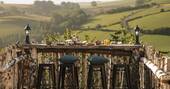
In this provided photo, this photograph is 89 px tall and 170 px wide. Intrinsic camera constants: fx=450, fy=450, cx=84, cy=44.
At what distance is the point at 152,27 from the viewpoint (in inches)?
2153

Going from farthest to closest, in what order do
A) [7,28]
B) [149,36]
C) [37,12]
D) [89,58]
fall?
[37,12] → [7,28] → [149,36] → [89,58]

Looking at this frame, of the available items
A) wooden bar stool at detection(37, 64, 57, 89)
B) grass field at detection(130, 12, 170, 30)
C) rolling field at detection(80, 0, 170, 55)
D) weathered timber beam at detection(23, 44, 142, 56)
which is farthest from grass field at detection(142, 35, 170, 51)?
wooden bar stool at detection(37, 64, 57, 89)

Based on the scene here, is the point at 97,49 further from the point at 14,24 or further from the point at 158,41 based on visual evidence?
the point at 14,24

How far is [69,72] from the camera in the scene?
58.6 feet

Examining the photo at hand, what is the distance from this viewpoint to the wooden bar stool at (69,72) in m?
17.5

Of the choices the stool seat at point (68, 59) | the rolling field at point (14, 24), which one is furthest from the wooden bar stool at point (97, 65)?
the rolling field at point (14, 24)

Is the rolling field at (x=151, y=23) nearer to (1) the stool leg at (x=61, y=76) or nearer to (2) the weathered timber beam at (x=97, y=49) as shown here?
(2) the weathered timber beam at (x=97, y=49)

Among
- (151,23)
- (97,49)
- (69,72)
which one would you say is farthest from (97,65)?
(151,23)

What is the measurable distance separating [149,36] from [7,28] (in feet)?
122

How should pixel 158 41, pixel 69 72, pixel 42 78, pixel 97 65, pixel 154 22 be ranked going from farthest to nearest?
pixel 154 22 → pixel 158 41 → pixel 42 78 → pixel 69 72 → pixel 97 65

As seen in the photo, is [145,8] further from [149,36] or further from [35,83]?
[35,83]

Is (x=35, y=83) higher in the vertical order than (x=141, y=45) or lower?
lower

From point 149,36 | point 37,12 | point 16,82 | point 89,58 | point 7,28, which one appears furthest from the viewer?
point 37,12

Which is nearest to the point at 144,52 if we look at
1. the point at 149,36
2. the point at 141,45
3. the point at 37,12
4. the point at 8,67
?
the point at 141,45
